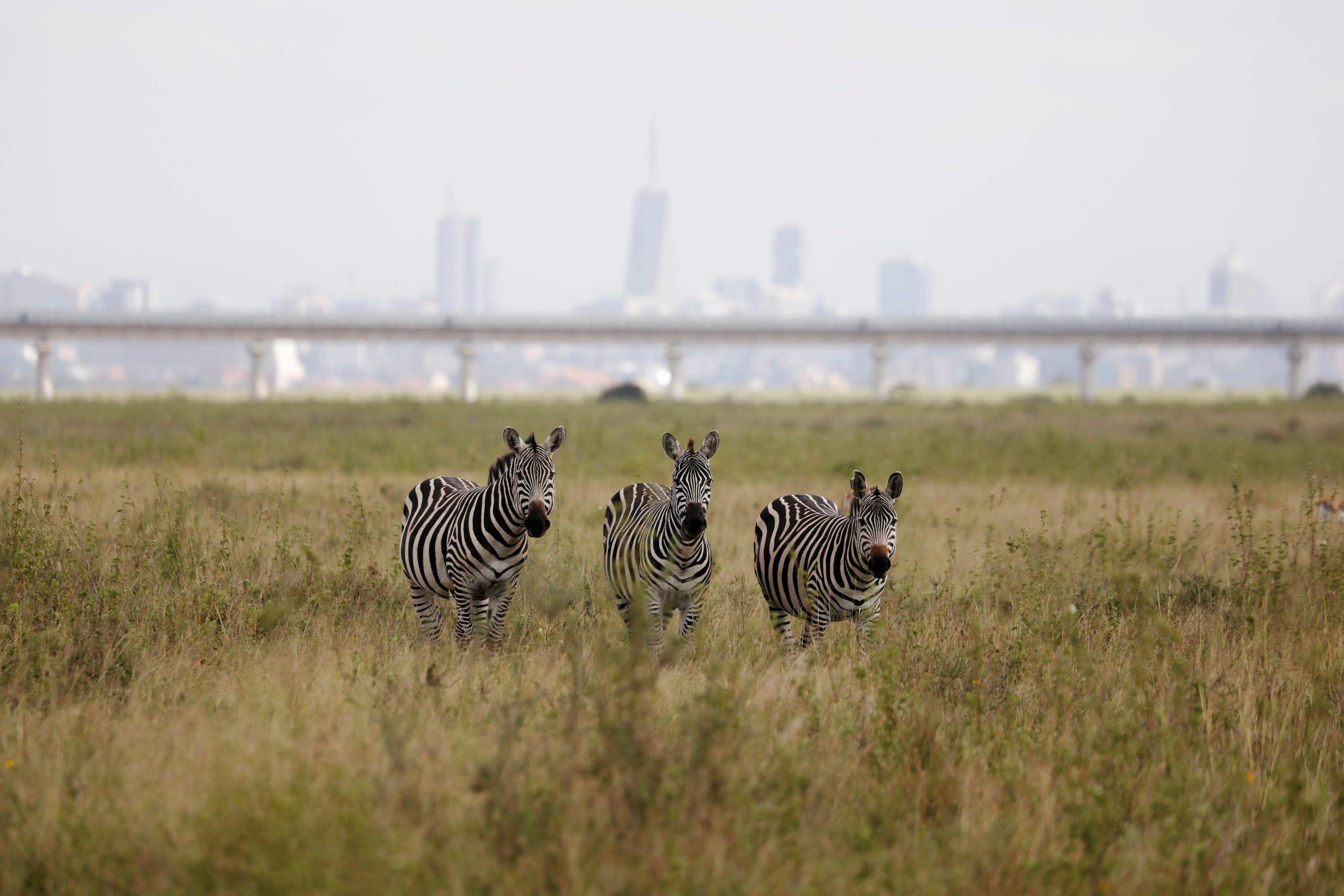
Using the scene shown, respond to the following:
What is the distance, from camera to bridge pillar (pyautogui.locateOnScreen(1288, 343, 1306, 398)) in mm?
94312

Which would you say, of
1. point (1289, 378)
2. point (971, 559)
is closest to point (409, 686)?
point (971, 559)

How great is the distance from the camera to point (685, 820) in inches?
193

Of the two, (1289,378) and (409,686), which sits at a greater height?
(1289,378)

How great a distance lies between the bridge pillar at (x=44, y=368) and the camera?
269 feet

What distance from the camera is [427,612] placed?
28.7ft

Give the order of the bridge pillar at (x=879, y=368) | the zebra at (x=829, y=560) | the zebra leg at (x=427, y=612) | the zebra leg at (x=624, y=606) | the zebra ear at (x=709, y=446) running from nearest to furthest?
the zebra at (x=829, y=560) → the zebra ear at (x=709, y=446) → the zebra leg at (x=624, y=606) → the zebra leg at (x=427, y=612) → the bridge pillar at (x=879, y=368)

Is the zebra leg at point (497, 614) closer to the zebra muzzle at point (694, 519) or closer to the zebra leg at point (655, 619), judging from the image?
the zebra leg at point (655, 619)

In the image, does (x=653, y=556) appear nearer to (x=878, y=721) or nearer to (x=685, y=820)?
Answer: (x=878, y=721)

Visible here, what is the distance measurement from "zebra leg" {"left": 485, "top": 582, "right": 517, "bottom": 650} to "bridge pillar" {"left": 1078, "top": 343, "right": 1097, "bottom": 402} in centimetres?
9504

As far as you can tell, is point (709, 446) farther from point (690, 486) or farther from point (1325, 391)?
point (1325, 391)

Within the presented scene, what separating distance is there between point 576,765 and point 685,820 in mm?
573

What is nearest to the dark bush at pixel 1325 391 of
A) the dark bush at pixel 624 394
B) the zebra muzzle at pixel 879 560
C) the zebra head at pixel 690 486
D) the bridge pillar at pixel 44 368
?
the dark bush at pixel 624 394

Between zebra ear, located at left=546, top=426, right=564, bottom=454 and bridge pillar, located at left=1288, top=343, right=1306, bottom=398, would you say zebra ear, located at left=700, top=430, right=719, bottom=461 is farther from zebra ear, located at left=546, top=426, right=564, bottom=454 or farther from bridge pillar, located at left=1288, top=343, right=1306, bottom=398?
bridge pillar, located at left=1288, top=343, right=1306, bottom=398

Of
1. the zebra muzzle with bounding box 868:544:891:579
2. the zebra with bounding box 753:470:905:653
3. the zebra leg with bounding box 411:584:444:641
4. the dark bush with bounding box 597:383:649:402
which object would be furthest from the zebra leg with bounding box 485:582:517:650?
the dark bush with bounding box 597:383:649:402
